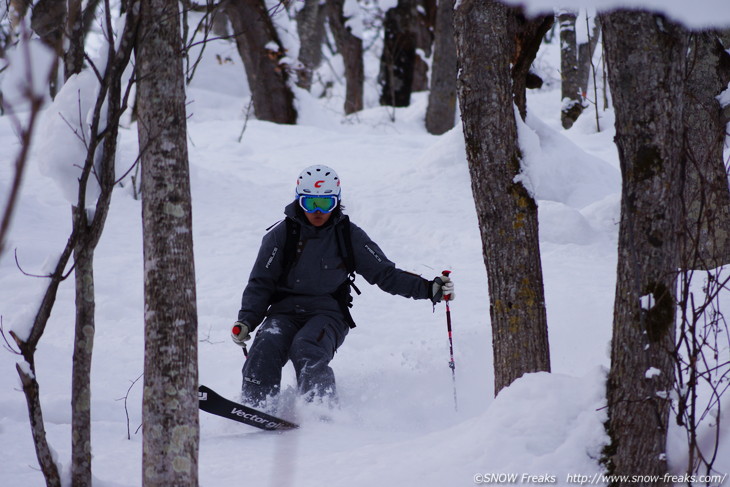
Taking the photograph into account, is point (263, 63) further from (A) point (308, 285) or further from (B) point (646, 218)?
(B) point (646, 218)

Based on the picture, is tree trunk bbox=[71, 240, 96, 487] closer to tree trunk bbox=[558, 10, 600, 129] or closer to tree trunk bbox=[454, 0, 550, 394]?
tree trunk bbox=[454, 0, 550, 394]

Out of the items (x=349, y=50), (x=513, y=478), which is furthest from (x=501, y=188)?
(x=349, y=50)

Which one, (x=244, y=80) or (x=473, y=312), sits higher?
(x=244, y=80)

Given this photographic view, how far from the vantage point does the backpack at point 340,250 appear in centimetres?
535

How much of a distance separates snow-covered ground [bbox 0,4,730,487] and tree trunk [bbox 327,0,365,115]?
4.22 meters

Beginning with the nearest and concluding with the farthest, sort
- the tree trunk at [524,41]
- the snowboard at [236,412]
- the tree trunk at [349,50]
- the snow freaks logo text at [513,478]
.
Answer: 1. the snow freaks logo text at [513,478]
2. the snowboard at [236,412]
3. the tree trunk at [524,41]
4. the tree trunk at [349,50]

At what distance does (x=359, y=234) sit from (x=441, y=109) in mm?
9720

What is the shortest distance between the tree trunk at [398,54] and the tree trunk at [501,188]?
1178cm

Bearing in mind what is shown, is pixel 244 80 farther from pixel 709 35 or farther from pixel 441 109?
pixel 709 35

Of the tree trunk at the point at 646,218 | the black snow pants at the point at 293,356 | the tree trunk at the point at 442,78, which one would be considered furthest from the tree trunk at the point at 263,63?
the tree trunk at the point at 646,218

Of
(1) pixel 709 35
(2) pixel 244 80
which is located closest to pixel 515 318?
(1) pixel 709 35

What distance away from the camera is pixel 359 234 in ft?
18.2

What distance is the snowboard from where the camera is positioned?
454 cm

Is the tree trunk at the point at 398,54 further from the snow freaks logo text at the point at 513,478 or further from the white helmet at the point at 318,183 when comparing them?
the snow freaks logo text at the point at 513,478
